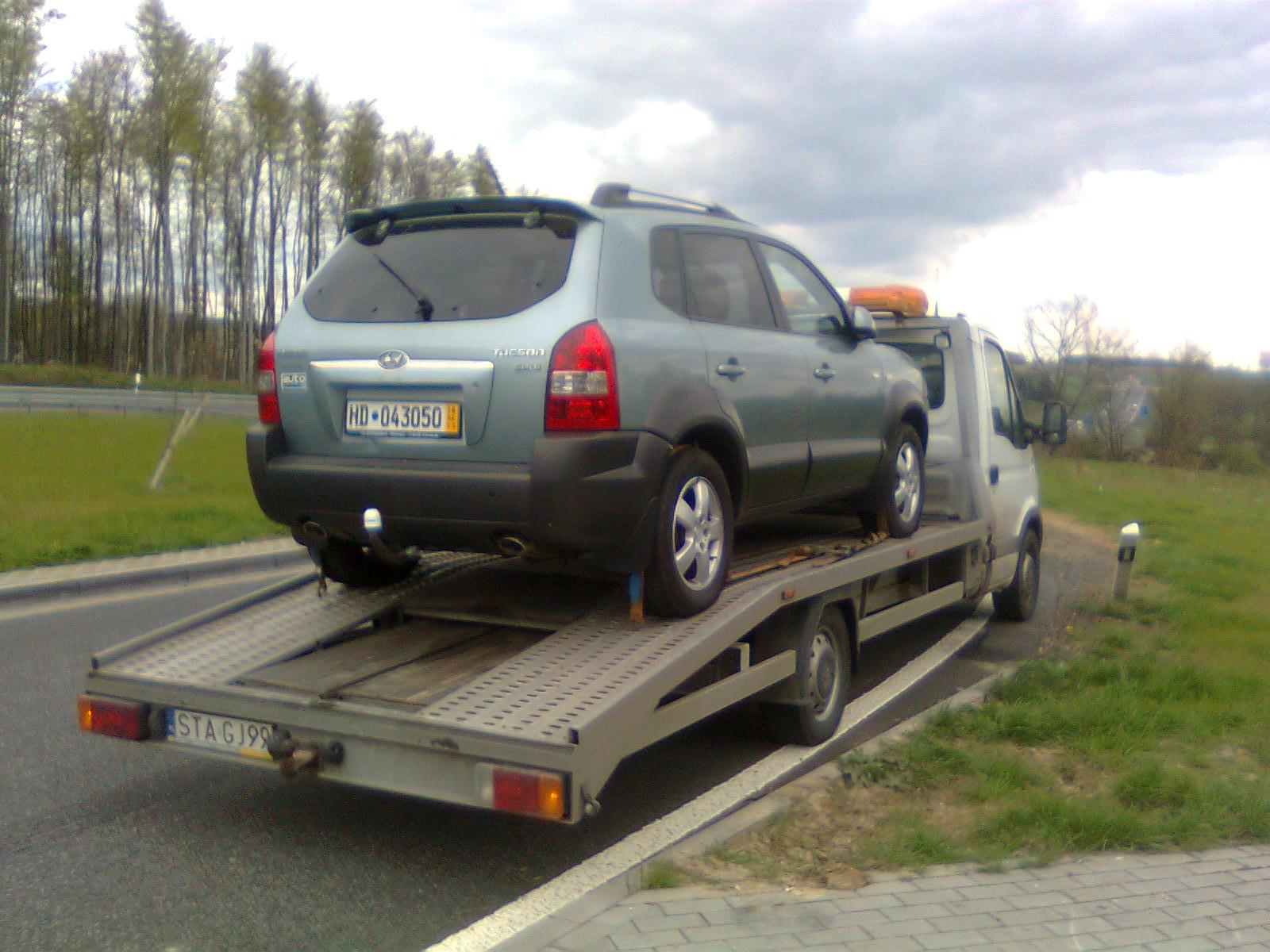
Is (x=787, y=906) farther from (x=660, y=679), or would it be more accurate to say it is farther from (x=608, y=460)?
(x=608, y=460)

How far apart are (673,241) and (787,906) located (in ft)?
9.01

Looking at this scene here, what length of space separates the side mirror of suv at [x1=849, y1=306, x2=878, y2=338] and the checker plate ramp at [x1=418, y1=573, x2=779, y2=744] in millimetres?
2101

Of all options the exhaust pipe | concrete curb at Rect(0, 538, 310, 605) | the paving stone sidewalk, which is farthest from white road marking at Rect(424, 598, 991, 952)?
concrete curb at Rect(0, 538, 310, 605)

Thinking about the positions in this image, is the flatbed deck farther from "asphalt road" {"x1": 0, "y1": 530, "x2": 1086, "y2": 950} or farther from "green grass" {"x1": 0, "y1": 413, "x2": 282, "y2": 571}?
"green grass" {"x1": 0, "y1": 413, "x2": 282, "y2": 571}

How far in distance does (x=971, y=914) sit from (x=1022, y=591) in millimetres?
5857

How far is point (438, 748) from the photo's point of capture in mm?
3516

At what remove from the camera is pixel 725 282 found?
208 inches

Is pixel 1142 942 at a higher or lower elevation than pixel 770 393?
lower

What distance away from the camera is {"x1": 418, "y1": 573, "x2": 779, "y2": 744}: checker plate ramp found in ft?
11.6

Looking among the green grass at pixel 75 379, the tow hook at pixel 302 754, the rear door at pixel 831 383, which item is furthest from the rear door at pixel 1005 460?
the green grass at pixel 75 379

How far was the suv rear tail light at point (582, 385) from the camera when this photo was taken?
414 centimetres

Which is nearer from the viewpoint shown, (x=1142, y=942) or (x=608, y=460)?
(x=1142, y=942)

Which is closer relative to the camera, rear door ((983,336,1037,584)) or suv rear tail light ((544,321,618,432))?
suv rear tail light ((544,321,618,432))

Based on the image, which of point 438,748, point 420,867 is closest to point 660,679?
point 438,748
